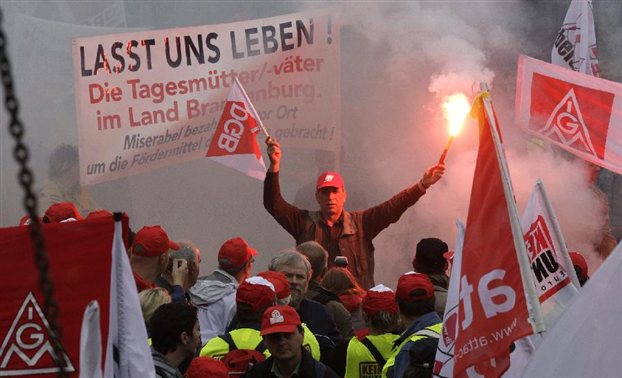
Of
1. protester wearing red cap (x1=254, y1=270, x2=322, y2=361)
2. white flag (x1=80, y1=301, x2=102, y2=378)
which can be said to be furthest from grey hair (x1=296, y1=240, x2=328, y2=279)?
white flag (x1=80, y1=301, x2=102, y2=378)

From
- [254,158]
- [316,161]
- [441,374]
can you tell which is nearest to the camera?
[441,374]

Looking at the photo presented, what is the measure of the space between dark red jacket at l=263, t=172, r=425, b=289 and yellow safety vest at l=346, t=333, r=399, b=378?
2650mm

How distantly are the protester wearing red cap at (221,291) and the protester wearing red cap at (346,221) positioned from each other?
1.52 m

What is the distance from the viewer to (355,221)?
8.34 metres

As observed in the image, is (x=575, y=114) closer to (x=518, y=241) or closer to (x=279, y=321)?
(x=279, y=321)

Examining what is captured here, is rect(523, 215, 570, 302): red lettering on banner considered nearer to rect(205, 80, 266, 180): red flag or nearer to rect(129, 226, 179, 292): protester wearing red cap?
rect(129, 226, 179, 292): protester wearing red cap

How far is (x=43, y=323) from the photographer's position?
4.53 metres

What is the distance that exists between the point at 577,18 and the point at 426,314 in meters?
4.72

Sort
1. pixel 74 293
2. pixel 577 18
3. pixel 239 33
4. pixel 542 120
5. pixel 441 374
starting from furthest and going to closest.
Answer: pixel 577 18
pixel 239 33
pixel 542 120
pixel 441 374
pixel 74 293

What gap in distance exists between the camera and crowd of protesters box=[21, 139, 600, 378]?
512cm

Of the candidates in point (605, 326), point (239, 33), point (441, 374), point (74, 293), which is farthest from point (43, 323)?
point (239, 33)

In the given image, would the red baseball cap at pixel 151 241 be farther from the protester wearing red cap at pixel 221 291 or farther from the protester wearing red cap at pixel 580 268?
the protester wearing red cap at pixel 580 268

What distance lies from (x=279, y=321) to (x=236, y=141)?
327cm

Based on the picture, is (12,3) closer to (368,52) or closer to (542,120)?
(368,52)
